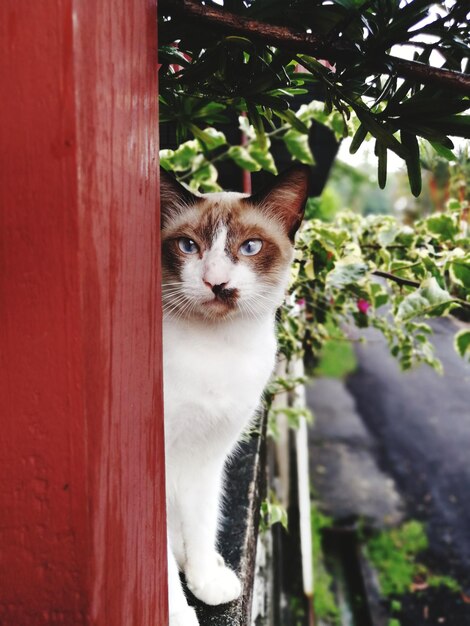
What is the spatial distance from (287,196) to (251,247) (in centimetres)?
15

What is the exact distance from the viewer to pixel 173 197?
1.12 m

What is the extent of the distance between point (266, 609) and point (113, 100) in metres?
2.11

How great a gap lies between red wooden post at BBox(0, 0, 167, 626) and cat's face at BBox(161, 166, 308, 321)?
44cm

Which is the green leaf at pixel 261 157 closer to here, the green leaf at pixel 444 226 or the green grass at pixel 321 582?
the green leaf at pixel 444 226

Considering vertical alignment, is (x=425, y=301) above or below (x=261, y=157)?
below

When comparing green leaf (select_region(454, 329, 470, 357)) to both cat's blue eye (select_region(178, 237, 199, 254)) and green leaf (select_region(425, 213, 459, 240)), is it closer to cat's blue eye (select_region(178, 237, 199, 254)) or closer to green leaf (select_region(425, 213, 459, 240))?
green leaf (select_region(425, 213, 459, 240))

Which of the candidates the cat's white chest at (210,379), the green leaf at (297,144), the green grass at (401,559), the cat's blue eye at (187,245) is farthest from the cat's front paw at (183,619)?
the green grass at (401,559)

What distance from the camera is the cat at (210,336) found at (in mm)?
1001

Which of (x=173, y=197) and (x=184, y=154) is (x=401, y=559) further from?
(x=173, y=197)

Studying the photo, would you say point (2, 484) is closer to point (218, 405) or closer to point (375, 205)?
point (218, 405)

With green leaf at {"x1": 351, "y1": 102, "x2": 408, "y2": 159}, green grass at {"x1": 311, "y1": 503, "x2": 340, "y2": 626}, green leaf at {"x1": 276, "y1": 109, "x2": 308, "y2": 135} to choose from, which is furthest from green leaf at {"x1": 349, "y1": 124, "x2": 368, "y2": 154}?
green grass at {"x1": 311, "y1": 503, "x2": 340, "y2": 626}

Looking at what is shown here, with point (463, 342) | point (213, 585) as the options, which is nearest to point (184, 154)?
point (463, 342)

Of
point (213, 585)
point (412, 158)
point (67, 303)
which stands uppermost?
point (412, 158)

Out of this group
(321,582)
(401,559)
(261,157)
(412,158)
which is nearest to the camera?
(412,158)
